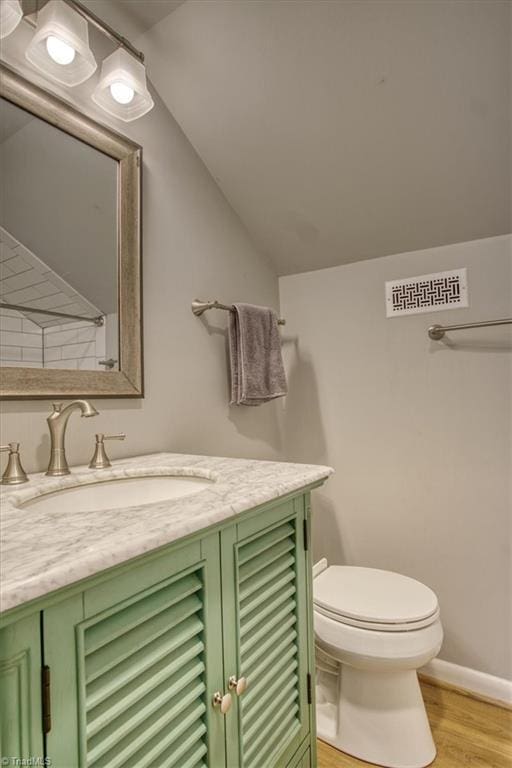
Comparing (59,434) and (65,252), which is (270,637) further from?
(65,252)

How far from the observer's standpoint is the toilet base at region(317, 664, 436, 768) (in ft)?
4.10

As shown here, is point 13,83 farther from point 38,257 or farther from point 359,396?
point 359,396

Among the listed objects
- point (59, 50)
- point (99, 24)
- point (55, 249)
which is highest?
point (99, 24)

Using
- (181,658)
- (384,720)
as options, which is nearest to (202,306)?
(181,658)

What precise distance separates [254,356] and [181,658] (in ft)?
3.64

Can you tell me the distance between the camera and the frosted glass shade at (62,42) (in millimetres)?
1019

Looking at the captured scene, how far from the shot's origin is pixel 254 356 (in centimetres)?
163

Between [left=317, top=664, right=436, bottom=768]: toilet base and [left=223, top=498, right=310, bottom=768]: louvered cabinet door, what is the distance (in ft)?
1.20

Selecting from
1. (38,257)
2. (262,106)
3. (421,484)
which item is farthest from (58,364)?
(421,484)

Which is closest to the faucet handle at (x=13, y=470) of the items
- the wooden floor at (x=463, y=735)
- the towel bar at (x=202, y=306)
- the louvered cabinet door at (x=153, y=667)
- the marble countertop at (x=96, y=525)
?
the marble countertop at (x=96, y=525)

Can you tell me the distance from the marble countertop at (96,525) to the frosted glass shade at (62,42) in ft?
3.36

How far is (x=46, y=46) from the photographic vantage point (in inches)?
40.8

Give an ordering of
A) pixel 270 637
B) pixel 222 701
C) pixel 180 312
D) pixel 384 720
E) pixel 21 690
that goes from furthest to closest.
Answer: pixel 180 312, pixel 384 720, pixel 270 637, pixel 222 701, pixel 21 690

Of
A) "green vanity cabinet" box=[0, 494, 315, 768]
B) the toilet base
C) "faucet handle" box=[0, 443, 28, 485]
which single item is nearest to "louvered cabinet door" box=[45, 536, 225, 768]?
"green vanity cabinet" box=[0, 494, 315, 768]
